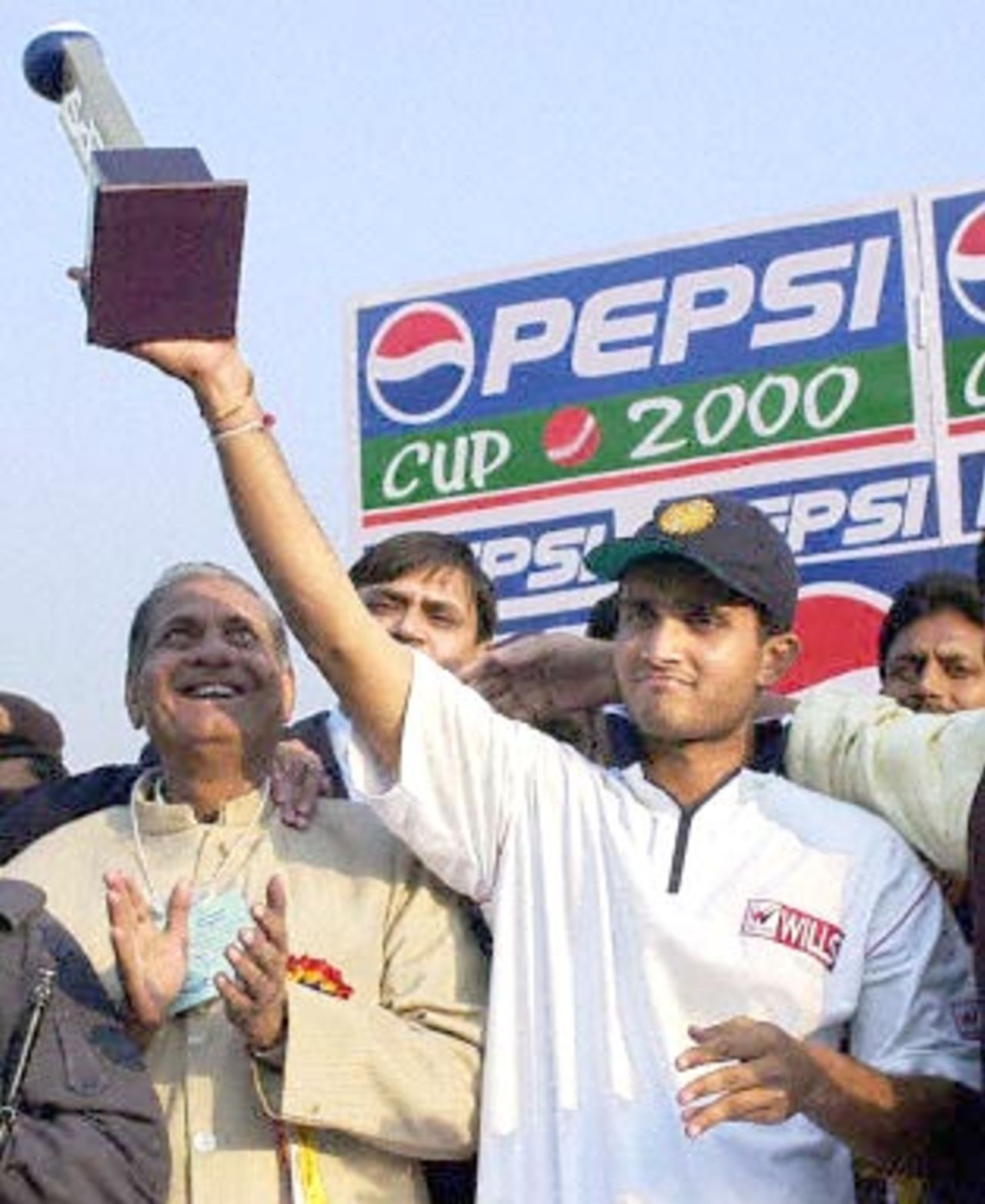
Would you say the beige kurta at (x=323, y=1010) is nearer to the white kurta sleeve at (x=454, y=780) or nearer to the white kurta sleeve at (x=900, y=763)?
the white kurta sleeve at (x=454, y=780)

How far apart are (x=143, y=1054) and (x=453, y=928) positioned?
1.63ft

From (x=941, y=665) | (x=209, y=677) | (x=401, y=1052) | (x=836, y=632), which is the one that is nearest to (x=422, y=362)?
(x=836, y=632)

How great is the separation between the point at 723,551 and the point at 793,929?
57 centimetres

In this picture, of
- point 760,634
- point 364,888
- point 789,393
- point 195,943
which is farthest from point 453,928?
point 789,393

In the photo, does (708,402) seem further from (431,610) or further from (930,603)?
(431,610)

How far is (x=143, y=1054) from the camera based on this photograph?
3.41m

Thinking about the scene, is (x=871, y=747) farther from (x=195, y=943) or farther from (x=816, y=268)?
(x=816, y=268)

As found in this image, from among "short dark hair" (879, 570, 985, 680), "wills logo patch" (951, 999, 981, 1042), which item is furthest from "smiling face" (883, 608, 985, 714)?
"wills logo patch" (951, 999, 981, 1042)

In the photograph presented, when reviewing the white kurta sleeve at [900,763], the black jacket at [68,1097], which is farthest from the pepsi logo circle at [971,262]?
the black jacket at [68,1097]

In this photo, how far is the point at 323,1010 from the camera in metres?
3.30

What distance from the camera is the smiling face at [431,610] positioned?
4293 mm

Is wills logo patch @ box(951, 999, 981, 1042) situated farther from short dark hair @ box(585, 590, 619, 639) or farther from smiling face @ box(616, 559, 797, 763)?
short dark hair @ box(585, 590, 619, 639)

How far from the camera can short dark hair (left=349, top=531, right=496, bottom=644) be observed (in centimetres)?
437

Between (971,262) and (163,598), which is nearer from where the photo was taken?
(163,598)
